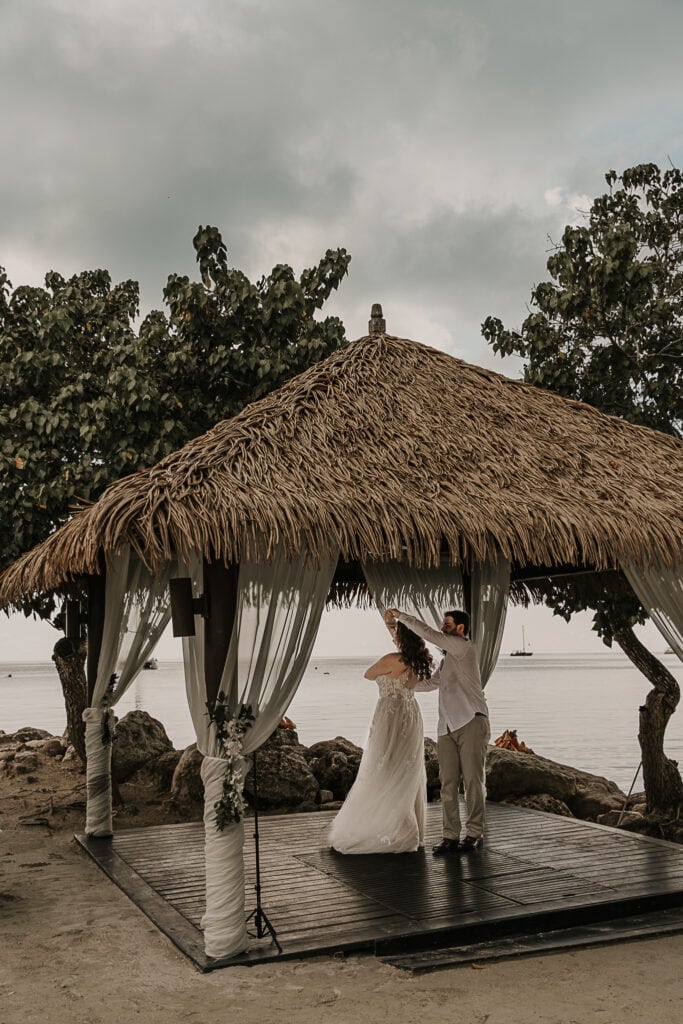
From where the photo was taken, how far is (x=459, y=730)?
5820 mm

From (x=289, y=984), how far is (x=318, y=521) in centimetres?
196

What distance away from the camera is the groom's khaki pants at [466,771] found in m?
5.80

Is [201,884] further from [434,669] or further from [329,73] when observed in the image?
[329,73]

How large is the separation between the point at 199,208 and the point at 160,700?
2449cm

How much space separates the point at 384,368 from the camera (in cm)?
607

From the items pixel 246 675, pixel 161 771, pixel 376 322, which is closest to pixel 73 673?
pixel 161 771

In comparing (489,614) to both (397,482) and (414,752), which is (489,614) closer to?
(414,752)

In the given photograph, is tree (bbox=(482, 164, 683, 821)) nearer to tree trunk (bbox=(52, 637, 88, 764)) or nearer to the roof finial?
the roof finial

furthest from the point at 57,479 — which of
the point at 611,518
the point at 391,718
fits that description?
the point at 611,518

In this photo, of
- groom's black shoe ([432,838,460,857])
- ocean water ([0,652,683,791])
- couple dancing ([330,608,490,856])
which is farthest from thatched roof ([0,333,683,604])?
ocean water ([0,652,683,791])

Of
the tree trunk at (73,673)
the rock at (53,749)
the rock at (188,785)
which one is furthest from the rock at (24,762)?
the rock at (188,785)

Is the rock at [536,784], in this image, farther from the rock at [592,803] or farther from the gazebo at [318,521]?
the gazebo at [318,521]

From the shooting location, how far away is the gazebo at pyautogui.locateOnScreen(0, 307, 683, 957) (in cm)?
423

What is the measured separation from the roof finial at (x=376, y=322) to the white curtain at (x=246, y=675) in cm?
248
